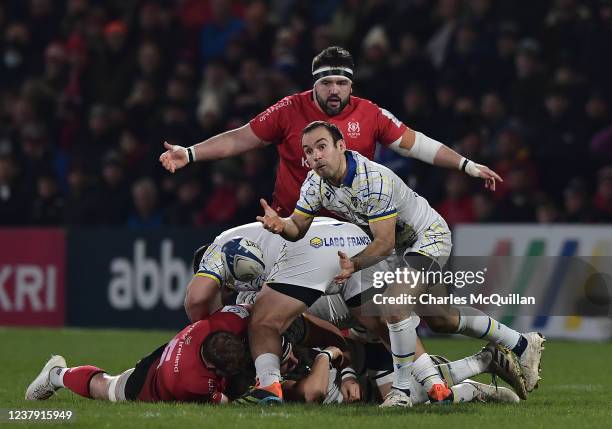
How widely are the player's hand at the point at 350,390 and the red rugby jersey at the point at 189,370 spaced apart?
811mm

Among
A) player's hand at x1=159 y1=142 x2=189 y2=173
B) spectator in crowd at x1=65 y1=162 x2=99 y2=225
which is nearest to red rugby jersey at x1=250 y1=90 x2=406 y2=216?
player's hand at x1=159 y1=142 x2=189 y2=173

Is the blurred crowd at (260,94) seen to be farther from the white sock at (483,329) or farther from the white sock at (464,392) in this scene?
the white sock at (464,392)

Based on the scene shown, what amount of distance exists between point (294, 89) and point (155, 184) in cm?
226

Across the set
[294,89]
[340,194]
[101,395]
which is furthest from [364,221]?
[294,89]

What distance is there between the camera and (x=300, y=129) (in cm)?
1105

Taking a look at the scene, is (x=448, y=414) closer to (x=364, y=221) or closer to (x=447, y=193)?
(x=364, y=221)

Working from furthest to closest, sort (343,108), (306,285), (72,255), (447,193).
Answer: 1. (72,255)
2. (447,193)
3. (343,108)
4. (306,285)

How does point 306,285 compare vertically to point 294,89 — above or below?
below

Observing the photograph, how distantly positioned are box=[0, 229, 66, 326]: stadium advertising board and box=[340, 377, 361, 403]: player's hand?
861 centimetres

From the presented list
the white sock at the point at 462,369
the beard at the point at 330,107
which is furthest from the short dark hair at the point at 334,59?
the white sock at the point at 462,369

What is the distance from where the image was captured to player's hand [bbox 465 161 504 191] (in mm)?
10289

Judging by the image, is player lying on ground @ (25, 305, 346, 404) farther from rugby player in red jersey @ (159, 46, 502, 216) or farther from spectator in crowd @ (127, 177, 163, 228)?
spectator in crowd @ (127, 177, 163, 228)

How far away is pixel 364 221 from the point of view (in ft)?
32.2

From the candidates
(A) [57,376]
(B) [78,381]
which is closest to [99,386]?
(B) [78,381]
